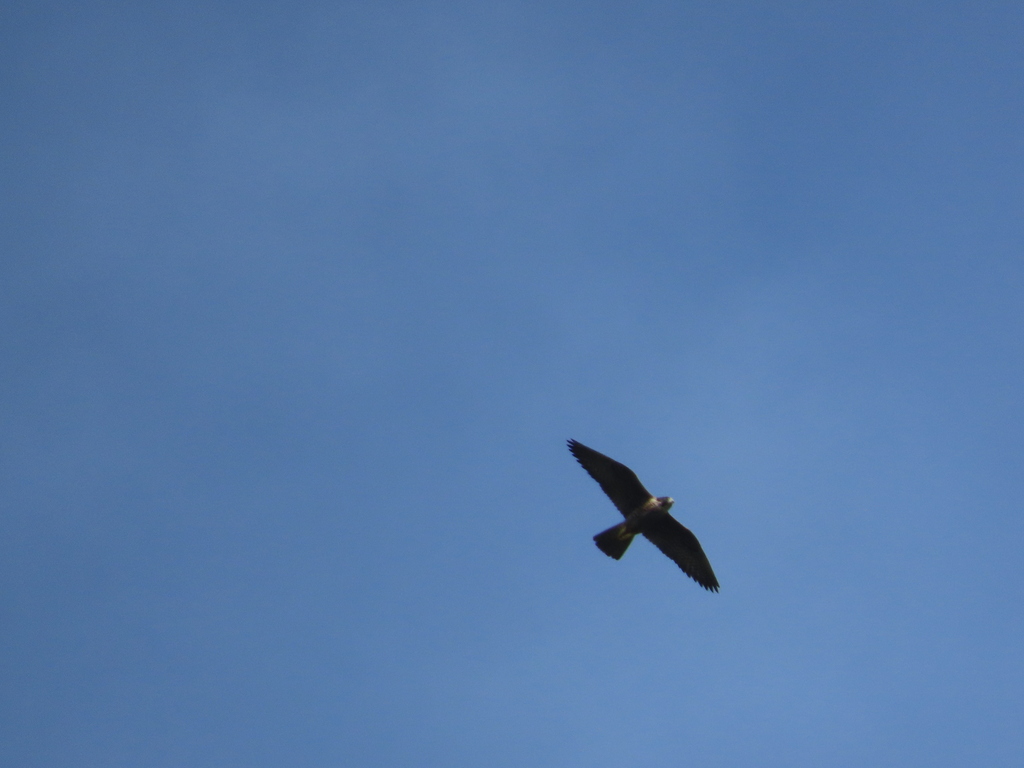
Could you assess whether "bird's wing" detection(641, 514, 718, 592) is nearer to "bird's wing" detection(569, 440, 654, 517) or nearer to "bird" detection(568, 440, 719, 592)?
"bird" detection(568, 440, 719, 592)

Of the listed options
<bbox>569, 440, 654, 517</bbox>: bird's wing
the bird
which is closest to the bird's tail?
the bird

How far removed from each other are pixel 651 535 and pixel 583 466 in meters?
1.81

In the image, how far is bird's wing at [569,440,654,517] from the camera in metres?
15.3

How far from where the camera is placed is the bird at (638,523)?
49.6 ft

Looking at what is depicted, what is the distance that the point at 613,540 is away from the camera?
49.6ft

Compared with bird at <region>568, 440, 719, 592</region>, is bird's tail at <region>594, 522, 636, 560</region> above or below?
below

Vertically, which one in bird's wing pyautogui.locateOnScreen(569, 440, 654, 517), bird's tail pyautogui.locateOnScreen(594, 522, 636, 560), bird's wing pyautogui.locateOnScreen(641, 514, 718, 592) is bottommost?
bird's tail pyautogui.locateOnScreen(594, 522, 636, 560)

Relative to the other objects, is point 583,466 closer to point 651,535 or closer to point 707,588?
point 651,535

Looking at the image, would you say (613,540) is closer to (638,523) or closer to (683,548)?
(638,523)

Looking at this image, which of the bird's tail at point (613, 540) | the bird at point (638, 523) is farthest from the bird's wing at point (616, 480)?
the bird's tail at point (613, 540)

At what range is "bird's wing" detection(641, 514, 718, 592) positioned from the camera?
51.2ft

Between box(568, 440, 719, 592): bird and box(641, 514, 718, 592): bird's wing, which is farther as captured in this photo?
box(641, 514, 718, 592): bird's wing

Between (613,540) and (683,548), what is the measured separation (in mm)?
1577

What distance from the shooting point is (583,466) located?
15703 mm
